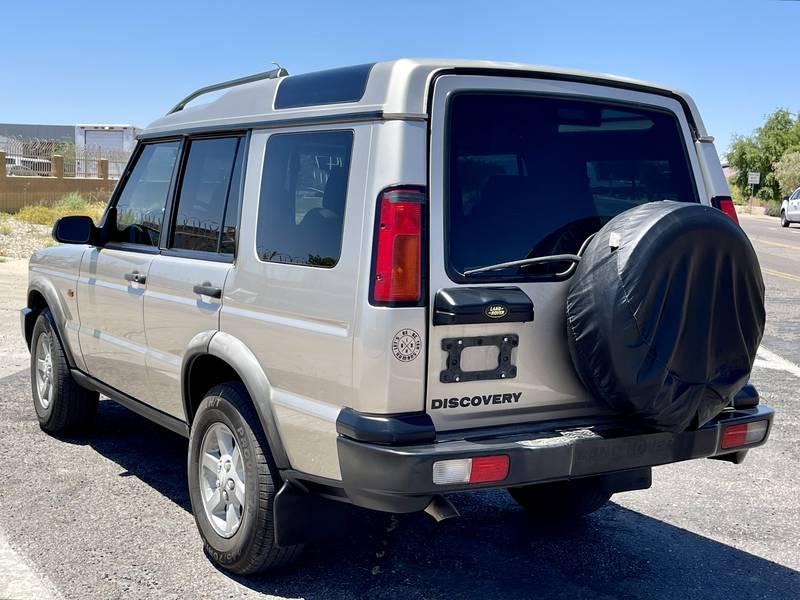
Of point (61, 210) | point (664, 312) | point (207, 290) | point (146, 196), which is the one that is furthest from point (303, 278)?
point (61, 210)

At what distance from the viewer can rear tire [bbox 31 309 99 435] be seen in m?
6.16

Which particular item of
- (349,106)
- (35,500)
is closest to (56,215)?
(35,500)

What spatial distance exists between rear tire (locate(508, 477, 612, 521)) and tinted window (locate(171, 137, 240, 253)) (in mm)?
2015

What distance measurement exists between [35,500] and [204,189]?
1.95 m

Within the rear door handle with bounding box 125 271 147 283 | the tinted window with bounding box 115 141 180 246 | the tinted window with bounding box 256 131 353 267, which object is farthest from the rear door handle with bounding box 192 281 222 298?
the tinted window with bounding box 115 141 180 246

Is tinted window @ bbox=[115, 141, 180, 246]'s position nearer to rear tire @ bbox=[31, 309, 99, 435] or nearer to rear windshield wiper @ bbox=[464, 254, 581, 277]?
rear tire @ bbox=[31, 309, 99, 435]

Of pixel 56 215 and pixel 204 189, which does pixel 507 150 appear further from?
pixel 56 215

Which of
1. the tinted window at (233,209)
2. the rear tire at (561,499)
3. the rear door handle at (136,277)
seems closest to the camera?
the tinted window at (233,209)

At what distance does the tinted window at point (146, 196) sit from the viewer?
200 inches

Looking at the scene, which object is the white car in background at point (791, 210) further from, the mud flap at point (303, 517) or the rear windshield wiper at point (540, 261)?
the mud flap at point (303, 517)

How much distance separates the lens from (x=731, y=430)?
13.1 ft

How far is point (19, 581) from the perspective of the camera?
4090mm

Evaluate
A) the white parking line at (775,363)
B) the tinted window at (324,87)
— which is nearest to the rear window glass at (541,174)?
the tinted window at (324,87)

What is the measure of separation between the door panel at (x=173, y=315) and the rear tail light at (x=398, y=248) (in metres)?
1.06
